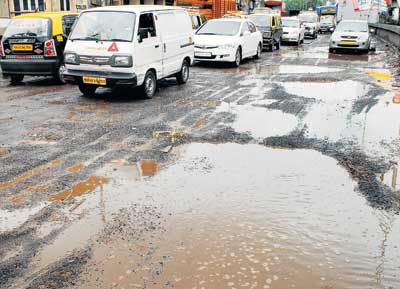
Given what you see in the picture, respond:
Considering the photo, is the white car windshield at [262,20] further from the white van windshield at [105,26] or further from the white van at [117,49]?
the white van windshield at [105,26]

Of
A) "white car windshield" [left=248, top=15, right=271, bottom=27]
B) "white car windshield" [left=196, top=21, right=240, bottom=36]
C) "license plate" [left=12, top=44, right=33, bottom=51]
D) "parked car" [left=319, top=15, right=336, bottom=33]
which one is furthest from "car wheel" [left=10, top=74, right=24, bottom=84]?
"parked car" [left=319, top=15, right=336, bottom=33]

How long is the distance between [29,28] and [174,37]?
13.1 feet

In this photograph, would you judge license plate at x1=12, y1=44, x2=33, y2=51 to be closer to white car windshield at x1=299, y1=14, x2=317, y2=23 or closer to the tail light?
the tail light

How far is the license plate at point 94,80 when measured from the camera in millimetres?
10367

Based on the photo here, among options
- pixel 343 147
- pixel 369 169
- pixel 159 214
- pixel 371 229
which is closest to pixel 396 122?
pixel 343 147

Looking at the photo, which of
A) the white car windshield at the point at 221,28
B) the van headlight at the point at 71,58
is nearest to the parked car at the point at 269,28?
the white car windshield at the point at 221,28

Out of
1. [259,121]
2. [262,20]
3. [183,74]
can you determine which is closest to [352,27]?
[262,20]

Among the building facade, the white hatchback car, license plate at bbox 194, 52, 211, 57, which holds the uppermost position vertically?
the building facade

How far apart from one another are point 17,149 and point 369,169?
5066mm

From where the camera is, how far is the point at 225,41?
1744cm

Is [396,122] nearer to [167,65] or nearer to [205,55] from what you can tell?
[167,65]

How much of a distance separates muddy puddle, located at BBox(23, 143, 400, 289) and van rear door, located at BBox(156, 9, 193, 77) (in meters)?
6.07

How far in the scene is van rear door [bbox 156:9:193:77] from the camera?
1176 cm

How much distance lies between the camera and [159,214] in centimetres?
483
